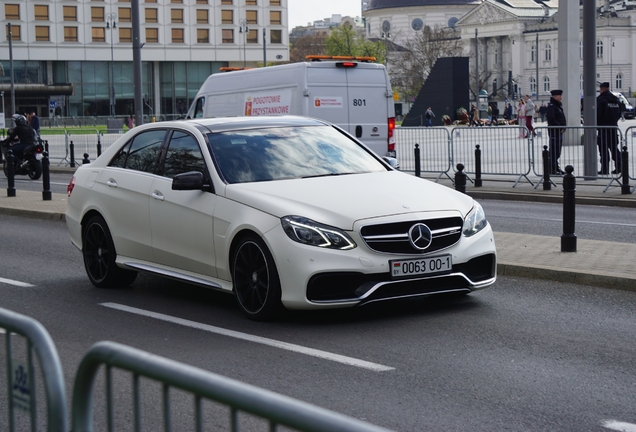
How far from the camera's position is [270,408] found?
219cm

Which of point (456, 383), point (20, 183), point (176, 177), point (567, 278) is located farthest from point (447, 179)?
point (456, 383)

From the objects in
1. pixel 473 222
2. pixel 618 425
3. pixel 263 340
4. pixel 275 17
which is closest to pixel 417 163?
pixel 473 222

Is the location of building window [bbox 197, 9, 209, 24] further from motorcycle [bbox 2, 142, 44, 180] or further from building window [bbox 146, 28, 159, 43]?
motorcycle [bbox 2, 142, 44, 180]

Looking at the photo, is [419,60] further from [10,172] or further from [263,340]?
[263,340]

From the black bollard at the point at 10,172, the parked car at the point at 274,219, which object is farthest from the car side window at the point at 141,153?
the black bollard at the point at 10,172

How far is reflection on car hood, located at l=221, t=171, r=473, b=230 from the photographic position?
736cm

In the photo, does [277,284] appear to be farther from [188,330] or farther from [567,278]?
[567,278]

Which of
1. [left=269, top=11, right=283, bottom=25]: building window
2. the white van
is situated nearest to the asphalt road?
the white van

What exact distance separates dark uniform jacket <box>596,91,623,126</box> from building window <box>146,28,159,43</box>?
277 feet

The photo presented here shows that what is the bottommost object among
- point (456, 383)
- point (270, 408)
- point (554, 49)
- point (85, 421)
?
point (456, 383)

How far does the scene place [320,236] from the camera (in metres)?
7.24

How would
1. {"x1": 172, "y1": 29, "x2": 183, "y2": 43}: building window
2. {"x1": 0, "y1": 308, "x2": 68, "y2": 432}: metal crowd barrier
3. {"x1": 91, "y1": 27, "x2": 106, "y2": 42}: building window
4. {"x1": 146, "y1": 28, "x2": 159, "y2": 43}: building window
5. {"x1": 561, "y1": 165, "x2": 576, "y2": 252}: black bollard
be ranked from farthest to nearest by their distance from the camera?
{"x1": 172, "y1": 29, "x2": 183, "y2": 43}: building window < {"x1": 146, "y1": 28, "x2": 159, "y2": 43}: building window < {"x1": 91, "y1": 27, "x2": 106, "y2": 42}: building window < {"x1": 561, "y1": 165, "x2": 576, "y2": 252}: black bollard < {"x1": 0, "y1": 308, "x2": 68, "y2": 432}: metal crowd barrier

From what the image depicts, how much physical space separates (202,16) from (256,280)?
100536mm

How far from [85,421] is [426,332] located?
4647 millimetres
